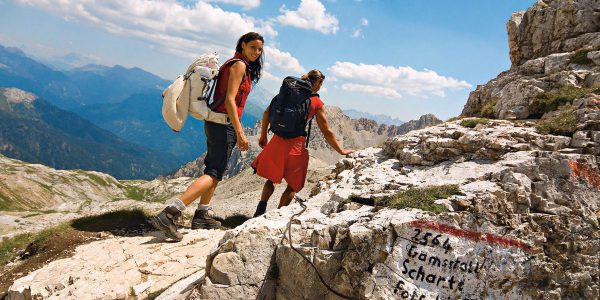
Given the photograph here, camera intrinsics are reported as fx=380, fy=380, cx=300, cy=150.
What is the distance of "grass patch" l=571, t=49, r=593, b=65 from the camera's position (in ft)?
40.3

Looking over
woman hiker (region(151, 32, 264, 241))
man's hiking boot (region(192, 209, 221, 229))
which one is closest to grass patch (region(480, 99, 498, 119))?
woman hiker (region(151, 32, 264, 241))

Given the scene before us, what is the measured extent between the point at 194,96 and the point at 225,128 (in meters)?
1.13

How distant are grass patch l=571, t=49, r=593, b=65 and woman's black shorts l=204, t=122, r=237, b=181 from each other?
1142 centimetres

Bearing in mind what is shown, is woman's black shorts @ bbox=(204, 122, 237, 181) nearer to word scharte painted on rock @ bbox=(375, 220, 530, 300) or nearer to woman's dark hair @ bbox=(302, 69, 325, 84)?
woman's dark hair @ bbox=(302, 69, 325, 84)

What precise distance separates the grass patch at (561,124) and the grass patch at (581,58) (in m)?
4.46

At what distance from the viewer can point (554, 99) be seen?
10.3m

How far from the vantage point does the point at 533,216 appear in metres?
7.13

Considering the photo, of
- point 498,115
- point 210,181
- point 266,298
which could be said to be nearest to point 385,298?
point 266,298

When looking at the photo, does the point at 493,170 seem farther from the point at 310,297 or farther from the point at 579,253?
the point at 310,297

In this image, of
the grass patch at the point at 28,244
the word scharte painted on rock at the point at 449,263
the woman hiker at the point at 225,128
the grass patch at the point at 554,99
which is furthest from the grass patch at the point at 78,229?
the grass patch at the point at 554,99

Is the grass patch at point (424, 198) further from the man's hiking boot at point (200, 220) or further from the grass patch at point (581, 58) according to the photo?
the grass patch at point (581, 58)

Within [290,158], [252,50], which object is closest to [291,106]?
[290,158]

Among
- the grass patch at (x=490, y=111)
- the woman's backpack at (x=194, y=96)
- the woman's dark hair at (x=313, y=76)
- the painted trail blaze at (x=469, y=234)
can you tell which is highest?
the grass patch at (x=490, y=111)

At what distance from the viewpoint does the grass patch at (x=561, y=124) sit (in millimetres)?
8430
